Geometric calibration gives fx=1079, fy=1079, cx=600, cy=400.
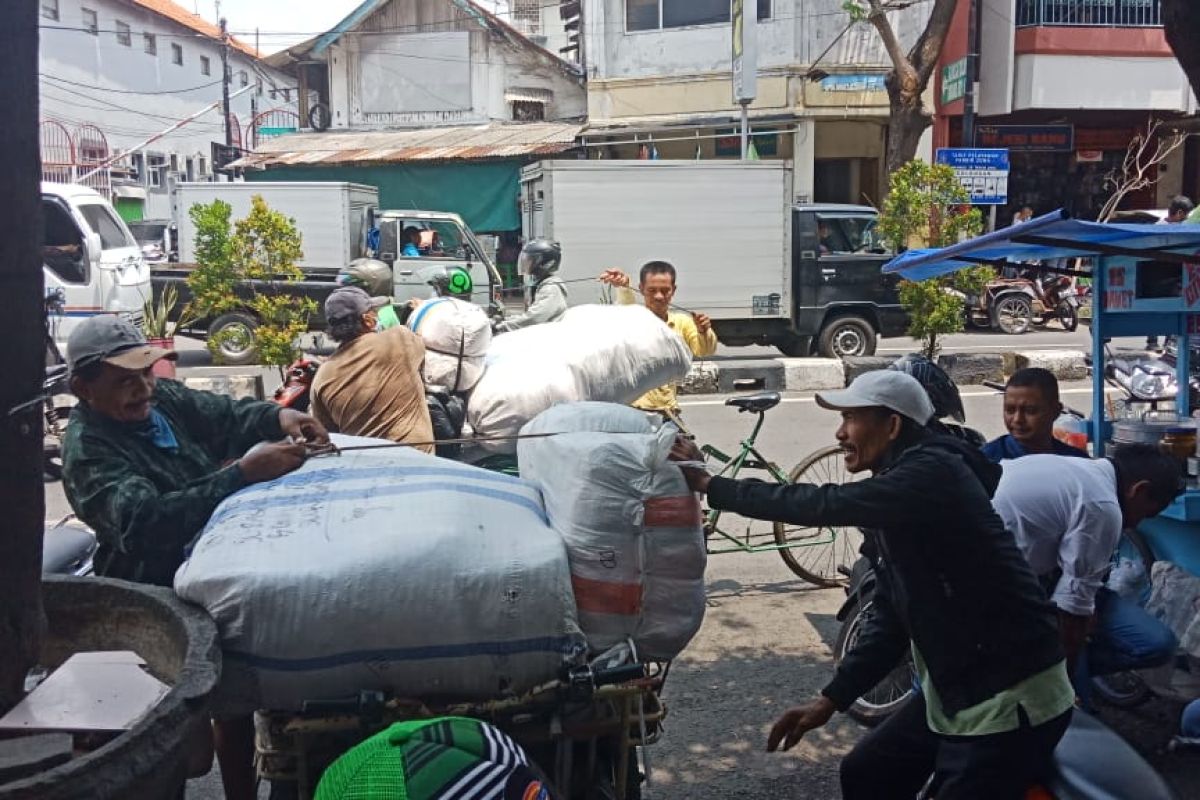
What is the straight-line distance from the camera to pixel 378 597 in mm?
2230

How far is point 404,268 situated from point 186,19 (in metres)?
26.9

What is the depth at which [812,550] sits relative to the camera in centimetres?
563

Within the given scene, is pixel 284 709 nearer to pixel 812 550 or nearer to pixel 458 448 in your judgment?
pixel 458 448

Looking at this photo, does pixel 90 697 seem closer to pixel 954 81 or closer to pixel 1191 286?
pixel 1191 286

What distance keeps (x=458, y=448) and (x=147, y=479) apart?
2.05m

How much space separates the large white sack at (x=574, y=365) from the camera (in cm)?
420

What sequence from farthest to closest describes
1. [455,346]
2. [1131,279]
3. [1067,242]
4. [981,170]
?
[981,170] → [1131,279] → [455,346] → [1067,242]

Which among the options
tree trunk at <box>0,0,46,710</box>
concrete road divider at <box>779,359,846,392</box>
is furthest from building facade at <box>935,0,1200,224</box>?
tree trunk at <box>0,0,46,710</box>

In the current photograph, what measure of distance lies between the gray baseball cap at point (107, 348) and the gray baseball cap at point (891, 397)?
171 centimetres

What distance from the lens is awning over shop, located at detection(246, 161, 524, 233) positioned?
22656 millimetres

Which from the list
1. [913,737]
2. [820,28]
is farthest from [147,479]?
[820,28]

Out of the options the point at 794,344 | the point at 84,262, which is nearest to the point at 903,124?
the point at 794,344

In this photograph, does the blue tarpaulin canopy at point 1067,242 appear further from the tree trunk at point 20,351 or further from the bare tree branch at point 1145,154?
the bare tree branch at point 1145,154

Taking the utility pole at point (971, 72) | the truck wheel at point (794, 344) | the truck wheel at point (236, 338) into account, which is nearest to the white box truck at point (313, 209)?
the truck wheel at point (236, 338)
